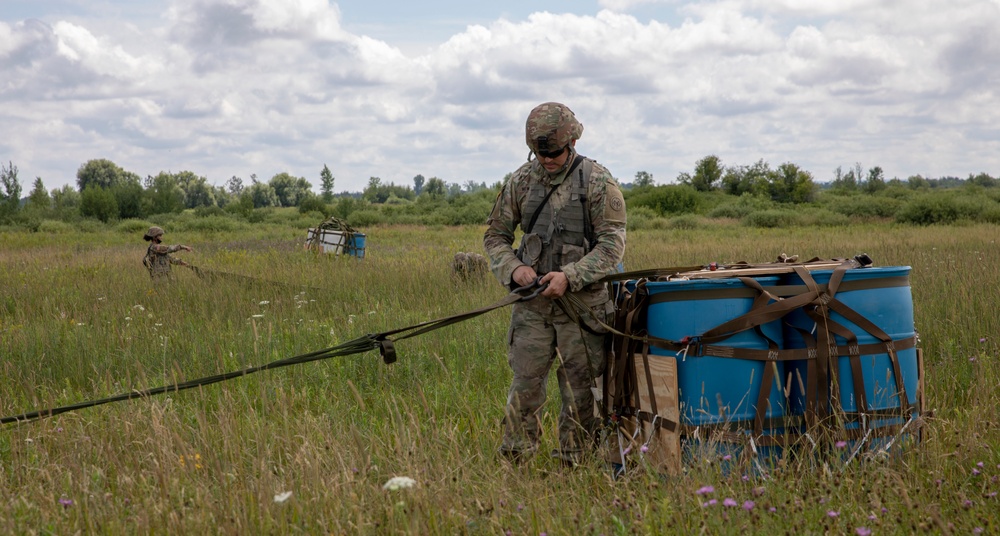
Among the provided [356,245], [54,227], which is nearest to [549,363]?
[356,245]

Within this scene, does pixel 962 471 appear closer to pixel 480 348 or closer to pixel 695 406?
pixel 695 406

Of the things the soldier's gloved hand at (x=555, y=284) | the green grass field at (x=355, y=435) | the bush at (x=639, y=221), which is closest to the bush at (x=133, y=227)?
the bush at (x=639, y=221)

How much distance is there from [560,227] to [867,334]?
141cm

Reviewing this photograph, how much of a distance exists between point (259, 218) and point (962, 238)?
3711 centimetres

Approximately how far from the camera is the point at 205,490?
9.37ft

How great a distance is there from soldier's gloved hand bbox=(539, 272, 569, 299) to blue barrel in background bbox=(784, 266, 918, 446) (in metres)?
0.95

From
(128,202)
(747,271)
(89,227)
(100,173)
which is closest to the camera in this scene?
(747,271)

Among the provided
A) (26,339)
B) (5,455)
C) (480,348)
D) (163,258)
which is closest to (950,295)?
(480,348)

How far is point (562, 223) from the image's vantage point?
12.5 ft

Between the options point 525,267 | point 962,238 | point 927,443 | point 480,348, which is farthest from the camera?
point 962,238

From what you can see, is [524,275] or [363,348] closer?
[363,348]

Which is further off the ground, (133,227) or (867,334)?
(133,227)

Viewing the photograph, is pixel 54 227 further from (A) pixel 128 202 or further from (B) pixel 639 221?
(B) pixel 639 221

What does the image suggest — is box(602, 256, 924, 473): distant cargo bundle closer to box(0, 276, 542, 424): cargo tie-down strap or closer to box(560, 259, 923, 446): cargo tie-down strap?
box(560, 259, 923, 446): cargo tie-down strap
